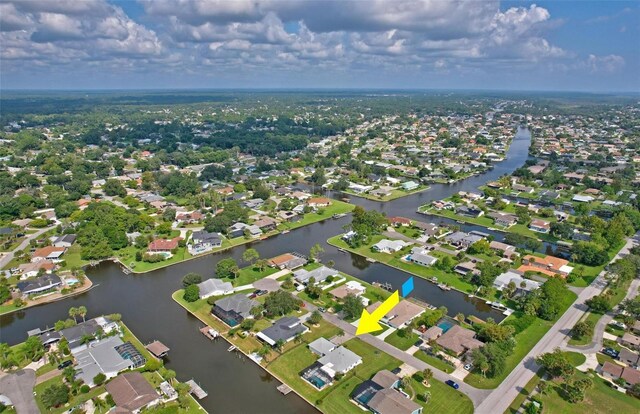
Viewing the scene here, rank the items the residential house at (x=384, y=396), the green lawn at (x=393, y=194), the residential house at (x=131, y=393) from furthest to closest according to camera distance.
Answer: the green lawn at (x=393, y=194) < the residential house at (x=131, y=393) < the residential house at (x=384, y=396)

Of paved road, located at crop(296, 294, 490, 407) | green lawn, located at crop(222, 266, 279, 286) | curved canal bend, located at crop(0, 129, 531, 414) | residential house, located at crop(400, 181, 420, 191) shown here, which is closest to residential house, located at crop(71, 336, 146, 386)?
curved canal bend, located at crop(0, 129, 531, 414)

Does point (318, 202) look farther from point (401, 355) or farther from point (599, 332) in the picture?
point (599, 332)

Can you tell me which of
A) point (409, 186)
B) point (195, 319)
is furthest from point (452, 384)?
point (409, 186)

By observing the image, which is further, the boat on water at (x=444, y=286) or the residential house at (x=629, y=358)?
the boat on water at (x=444, y=286)

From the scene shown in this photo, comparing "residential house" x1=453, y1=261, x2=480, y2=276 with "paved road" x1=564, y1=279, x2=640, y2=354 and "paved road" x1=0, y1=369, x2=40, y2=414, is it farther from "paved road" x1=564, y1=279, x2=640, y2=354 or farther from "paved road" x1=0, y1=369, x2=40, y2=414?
"paved road" x1=0, y1=369, x2=40, y2=414

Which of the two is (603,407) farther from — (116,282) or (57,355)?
(116,282)

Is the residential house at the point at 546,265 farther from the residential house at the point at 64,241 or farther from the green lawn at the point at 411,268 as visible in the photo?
the residential house at the point at 64,241

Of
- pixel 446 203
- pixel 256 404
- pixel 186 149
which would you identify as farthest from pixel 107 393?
pixel 186 149

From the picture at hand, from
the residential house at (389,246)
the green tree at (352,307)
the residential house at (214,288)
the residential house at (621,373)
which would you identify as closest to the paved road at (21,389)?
the residential house at (214,288)
